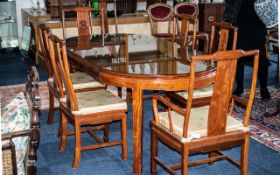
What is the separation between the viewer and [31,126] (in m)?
2.49

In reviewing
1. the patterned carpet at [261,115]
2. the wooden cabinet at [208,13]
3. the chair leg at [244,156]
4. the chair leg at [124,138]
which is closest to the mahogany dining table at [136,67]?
the chair leg at [124,138]

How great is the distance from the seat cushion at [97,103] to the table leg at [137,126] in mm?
233

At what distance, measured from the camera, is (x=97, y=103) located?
11.4 ft

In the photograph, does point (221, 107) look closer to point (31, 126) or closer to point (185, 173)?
point (185, 173)

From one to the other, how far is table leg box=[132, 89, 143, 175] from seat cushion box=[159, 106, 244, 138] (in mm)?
198

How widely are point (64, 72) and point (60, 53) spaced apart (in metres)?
0.14

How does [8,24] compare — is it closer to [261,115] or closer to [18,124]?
[261,115]

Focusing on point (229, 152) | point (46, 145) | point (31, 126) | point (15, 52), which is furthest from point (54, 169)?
point (15, 52)

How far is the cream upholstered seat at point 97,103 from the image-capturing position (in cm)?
340

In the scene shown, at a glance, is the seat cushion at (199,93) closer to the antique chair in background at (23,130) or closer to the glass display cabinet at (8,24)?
the antique chair in background at (23,130)

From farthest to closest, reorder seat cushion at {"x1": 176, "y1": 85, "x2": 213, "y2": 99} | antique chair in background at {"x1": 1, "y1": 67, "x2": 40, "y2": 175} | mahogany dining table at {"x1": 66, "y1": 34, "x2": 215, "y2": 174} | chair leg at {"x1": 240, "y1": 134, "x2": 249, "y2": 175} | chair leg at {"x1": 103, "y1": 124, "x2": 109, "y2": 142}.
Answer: chair leg at {"x1": 103, "y1": 124, "x2": 109, "y2": 142} < seat cushion at {"x1": 176, "y1": 85, "x2": 213, "y2": 99} < mahogany dining table at {"x1": 66, "y1": 34, "x2": 215, "y2": 174} < chair leg at {"x1": 240, "y1": 134, "x2": 249, "y2": 175} < antique chair in background at {"x1": 1, "y1": 67, "x2": 40, "y2": 175}

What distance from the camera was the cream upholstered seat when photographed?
3404 millimetres

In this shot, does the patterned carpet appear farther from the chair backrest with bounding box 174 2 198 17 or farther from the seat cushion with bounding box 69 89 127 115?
the chair backrest with bounding box 174 2 198 17

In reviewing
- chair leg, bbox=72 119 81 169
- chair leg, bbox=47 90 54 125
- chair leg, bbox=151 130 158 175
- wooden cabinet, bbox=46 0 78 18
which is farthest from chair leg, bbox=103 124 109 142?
wooden cabinet, bbox=46 0 78 18
